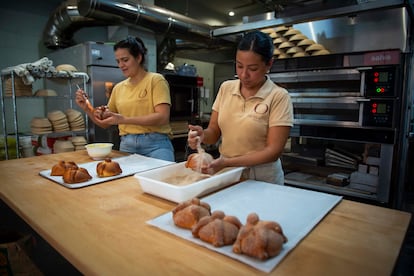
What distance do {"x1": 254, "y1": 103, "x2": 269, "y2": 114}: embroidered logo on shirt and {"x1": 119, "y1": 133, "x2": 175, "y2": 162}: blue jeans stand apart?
809 mm

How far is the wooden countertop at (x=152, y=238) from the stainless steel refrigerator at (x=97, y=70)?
2.27m

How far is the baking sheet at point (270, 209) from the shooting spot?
2.29 ft

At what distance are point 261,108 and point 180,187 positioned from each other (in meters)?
0.61

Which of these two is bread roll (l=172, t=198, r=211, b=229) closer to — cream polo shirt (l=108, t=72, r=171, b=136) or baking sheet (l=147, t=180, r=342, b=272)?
baking sheet (l=147, t=180, r=342, b=272)

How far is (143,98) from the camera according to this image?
192 centimetres

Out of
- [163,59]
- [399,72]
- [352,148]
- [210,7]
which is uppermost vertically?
[210,7]

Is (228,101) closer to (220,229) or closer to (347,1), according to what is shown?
(220,229)

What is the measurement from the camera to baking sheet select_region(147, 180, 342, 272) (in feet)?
2.29

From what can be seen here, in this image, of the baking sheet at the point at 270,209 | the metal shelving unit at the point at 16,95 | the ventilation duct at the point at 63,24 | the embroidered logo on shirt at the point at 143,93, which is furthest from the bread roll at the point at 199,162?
the ventilation duct at the point at 63,24

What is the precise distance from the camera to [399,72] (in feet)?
6.88

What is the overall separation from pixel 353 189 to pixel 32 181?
7.48ft

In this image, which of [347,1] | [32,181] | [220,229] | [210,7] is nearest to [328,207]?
[220,229]

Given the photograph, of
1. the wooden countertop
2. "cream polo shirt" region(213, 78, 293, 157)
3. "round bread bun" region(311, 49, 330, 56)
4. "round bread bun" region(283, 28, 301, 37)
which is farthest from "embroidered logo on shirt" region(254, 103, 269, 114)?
"round bread bun" region(283, 28, 301, 37)

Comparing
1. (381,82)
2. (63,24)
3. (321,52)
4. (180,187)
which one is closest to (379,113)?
(381,82)
